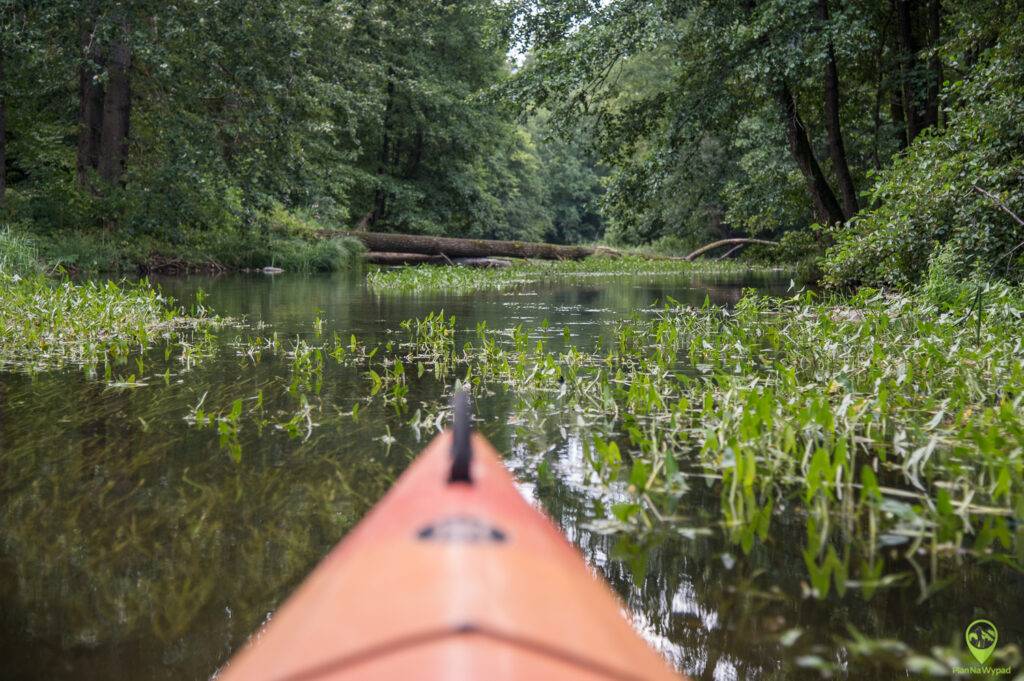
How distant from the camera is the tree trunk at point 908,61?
15.8 metres

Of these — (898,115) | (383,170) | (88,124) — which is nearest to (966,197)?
(898,115)

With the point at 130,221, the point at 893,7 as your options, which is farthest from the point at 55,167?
the point at 893,7

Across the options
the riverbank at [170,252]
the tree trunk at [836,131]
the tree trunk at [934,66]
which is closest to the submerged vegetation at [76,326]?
the riverbank at [170,252]

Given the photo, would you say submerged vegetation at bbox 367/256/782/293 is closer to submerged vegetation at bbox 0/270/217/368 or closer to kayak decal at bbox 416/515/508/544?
submerged vegetation at bbox 0/270/217/368

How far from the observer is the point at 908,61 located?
51.9 ft

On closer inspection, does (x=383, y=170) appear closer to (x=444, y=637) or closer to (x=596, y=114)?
(x=596, y=114)

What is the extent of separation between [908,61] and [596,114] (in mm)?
5999

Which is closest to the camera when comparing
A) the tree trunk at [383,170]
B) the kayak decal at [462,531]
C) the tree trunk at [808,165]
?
the kayak decal at [462,531]

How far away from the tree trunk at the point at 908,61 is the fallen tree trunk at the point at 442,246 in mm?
18720

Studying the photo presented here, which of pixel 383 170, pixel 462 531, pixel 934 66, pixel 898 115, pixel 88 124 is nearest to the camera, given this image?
pixel 462 531

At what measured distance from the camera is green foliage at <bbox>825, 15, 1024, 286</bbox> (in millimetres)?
8578

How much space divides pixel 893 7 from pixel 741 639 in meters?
17.1

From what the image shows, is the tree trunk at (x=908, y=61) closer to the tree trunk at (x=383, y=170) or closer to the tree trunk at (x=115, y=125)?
the tree trunk at (x=115, y=125)

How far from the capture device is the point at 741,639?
2.56 meters
